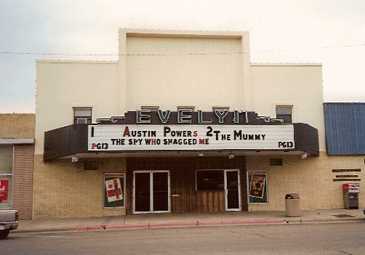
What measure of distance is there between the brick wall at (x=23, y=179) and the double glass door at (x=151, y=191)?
537 centimetres

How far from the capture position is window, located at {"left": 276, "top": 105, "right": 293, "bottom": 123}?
28.3m

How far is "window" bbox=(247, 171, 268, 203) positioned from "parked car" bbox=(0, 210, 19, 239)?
1345cm

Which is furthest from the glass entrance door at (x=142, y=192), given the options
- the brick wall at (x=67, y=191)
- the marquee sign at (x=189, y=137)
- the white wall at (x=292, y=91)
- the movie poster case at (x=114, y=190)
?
the white wall at (x=292, y=91)

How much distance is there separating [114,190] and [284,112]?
399 inches

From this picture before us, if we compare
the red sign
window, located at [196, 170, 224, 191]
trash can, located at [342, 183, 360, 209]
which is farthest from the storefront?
trash can, located at [342, 183, 360, 209]

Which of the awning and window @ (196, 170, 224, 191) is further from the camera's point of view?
window @ (196, 170, 224, 191)

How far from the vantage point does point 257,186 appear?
2803cm

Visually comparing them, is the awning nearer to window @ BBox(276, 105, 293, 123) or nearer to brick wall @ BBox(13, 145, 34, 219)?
brick wall @ BBox(13, 145, 34, 219)

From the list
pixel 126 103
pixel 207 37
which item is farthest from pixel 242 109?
pixel 126 103

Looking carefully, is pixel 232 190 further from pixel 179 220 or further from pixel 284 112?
pixel 179 220

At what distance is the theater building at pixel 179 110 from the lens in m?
26.8

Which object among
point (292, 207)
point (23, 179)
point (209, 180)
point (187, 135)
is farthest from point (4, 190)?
point (292, 207)

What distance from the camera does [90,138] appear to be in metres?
23.7

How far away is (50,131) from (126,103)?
418 centimetres
